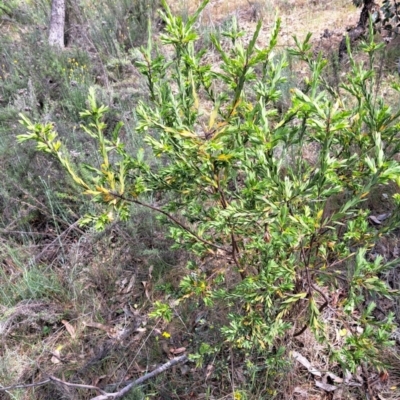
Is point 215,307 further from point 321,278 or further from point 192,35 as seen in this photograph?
point 192,35

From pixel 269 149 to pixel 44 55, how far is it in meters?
4.23

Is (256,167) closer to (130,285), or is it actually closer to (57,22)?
(130,285)

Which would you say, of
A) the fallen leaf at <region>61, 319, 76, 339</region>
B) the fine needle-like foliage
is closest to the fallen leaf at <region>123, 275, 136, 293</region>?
the fallen leaf at <region>61, 319, 76, 339</region>

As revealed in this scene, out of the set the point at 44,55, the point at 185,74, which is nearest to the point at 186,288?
the point at 185,74

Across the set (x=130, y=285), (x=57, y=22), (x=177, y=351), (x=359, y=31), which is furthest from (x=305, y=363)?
(x=57, y=22)

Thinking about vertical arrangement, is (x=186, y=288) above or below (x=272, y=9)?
below

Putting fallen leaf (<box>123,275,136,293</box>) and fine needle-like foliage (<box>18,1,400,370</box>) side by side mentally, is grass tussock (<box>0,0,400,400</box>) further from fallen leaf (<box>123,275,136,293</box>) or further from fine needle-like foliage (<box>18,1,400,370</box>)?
fine needle-like foliage (<box>18,1,400,370</box>)

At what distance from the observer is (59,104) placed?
13.6 ft

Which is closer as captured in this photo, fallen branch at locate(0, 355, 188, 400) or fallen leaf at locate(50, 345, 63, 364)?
fallen branch at locate(0, 355, 188, 400)

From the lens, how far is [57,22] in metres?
5.38

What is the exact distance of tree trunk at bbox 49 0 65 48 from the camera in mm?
5270

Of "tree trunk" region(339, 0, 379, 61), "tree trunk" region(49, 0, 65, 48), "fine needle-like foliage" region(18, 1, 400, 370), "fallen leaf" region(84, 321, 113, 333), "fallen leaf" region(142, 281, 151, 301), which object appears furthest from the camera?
"tree trunk" region(49, 0, 65, 48)

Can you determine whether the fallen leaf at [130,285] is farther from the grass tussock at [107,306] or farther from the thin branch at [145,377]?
the thin branch at [145,377]

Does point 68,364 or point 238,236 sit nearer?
point 238,236
